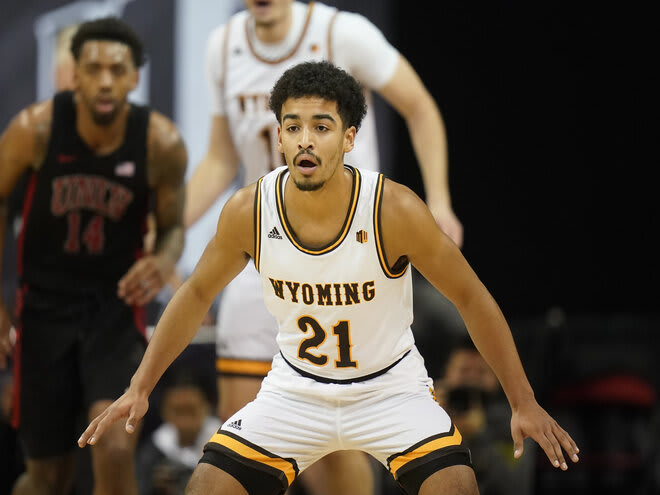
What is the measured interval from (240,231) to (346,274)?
36cm

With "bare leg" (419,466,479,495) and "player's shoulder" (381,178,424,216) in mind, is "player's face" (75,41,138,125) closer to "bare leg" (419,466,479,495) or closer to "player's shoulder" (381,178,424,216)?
"player's shoulder" (381,178,424,216)

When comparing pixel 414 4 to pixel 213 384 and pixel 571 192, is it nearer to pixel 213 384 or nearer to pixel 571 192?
pixel 571 192

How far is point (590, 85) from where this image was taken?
7570 millimetres

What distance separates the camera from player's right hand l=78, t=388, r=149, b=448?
11.5 ft

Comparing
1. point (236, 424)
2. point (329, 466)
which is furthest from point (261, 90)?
point (236, 424)

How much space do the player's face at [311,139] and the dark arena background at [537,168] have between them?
8.91 ft

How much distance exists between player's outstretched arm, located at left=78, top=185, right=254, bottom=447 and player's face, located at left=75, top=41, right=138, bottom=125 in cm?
111

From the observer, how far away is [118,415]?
3.55 m

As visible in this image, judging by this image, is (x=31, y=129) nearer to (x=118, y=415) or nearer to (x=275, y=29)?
(x=275, y=29)

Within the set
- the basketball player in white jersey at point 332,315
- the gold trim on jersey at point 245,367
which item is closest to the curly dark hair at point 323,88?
the basketball player in white jersey at point 332,315

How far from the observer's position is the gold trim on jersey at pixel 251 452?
11.8 ft

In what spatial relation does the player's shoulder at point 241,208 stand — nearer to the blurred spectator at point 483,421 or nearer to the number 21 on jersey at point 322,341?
the number 21 on jersey at point 322,341

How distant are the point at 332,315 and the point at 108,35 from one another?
1717 mm

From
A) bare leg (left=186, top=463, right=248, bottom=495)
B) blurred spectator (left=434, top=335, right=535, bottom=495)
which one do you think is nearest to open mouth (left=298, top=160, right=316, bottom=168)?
bare leg (left=186, top=463, right=248, bottom=495)
